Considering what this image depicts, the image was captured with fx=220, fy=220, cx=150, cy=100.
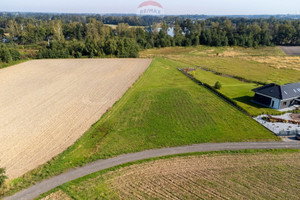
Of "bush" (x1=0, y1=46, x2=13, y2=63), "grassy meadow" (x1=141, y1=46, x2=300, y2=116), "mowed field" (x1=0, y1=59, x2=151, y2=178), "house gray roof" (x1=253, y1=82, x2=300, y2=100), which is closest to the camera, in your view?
"mowed field" (x1=0, y1=59, x2=151, y2=178)

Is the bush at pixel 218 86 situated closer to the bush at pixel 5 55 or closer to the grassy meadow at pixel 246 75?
the grassy meadow at pixel 246 75

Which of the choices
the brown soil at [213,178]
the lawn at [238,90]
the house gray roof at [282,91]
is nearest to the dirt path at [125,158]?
the brown soil at [213,178]

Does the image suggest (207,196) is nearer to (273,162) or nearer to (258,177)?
(258,177)

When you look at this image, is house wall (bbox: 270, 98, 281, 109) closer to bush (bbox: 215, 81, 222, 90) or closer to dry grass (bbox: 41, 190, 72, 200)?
bush (bbox: 215, 81, 222, 90)

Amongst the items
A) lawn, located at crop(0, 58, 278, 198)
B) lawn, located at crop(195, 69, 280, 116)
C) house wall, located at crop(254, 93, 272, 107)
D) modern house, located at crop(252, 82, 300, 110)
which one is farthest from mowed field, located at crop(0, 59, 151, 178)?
modern house, located at crop(252, 82, 300, 110)

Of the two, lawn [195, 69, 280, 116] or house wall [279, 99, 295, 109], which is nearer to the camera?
house wall [279, 99, 295, 109]

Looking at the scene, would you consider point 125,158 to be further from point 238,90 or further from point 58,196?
point 238,90

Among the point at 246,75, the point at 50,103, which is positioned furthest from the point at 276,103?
the point at 50,103
